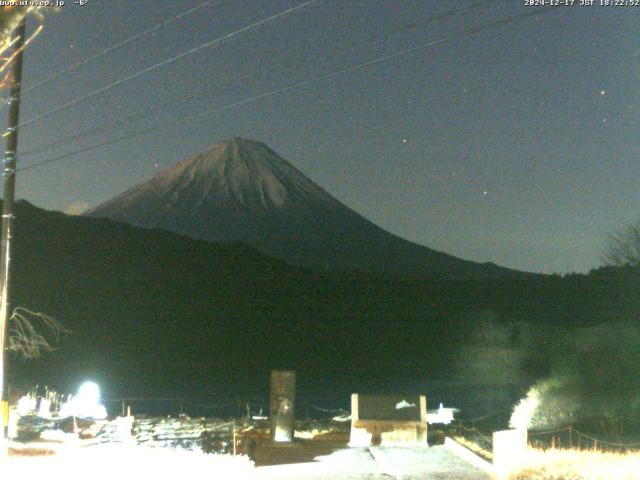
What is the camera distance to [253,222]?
626ft

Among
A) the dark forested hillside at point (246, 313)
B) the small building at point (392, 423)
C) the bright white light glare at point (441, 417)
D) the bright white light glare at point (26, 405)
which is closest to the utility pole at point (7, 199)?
the small building at point (392, 423)

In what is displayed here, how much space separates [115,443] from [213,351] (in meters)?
61.8

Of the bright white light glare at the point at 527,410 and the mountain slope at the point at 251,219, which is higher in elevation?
the mountain slope at the point at 251,219

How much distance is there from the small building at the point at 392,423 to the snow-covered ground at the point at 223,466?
117cm

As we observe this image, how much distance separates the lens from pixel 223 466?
13.3 metres

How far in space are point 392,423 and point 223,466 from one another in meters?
4.94

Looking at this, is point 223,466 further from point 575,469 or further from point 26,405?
point 26,405

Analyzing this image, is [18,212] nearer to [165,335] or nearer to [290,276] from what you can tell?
[165,335]

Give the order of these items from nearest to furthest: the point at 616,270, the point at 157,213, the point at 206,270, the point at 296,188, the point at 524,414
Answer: the point at 524,414, the point at 616,270, the point at 206,270, the point at 157,213, the point at 296,188

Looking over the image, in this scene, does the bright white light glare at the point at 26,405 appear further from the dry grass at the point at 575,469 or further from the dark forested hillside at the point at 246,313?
the dark forested hillside at the point at 246,313

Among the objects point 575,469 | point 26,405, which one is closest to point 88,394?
point 26,405

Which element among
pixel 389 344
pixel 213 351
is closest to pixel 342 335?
pixel 389 344

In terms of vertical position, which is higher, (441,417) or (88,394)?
(88,394)

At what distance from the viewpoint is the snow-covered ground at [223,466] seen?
12.5m
